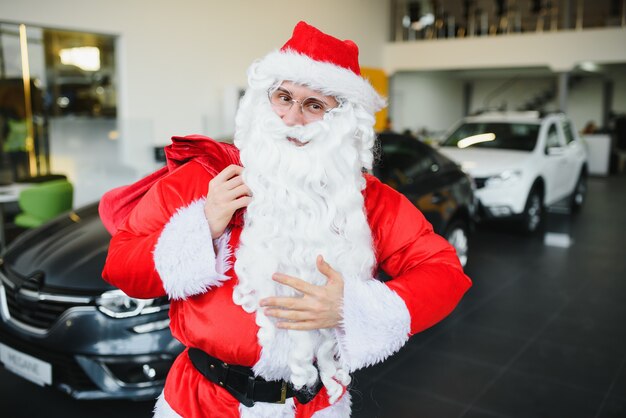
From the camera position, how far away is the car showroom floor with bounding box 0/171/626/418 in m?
3.05

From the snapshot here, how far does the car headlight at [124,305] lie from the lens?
2703 millimetres

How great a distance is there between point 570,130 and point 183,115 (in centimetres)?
590

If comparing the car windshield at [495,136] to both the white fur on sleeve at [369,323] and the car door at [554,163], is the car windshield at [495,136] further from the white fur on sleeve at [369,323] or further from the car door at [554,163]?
the white fur on sleeve at [369,323]

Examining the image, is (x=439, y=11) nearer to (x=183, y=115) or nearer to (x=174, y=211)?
(x=183, y=115)

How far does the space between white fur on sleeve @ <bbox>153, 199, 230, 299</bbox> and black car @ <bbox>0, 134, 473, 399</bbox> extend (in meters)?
1.17

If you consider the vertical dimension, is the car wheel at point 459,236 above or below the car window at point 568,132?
below

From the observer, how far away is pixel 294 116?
4.78ft

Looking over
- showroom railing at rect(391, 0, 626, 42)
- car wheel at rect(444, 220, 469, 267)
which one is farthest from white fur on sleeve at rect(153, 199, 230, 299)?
showroom railing at rect(391, 0, 626, 42)

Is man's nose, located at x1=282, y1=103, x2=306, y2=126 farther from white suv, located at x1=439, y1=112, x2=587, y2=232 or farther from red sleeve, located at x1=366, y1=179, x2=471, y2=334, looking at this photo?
white suv, located at x1=439, y1=112, x2=587, y2=232

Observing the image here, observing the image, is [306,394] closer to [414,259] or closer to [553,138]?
[414,259]

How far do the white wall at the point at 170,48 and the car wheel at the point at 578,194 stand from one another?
555 centimetres

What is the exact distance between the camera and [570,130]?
8.88 meters

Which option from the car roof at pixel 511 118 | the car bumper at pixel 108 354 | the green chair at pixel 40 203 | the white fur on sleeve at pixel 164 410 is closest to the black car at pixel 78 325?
the car bumper at pixel 108 354

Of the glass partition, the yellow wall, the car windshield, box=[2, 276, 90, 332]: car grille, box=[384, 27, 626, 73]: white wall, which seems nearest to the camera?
box=[2, 276, 90, 332]: car grille
